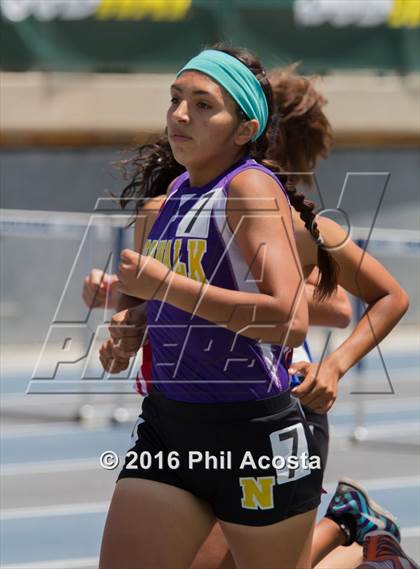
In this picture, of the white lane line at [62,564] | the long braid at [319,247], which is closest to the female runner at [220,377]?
the long braid at [319,247]

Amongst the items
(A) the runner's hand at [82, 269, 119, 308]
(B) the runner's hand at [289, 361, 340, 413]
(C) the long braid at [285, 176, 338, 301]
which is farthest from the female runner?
(A) the runner's hand at [82, 269, 119, 308]

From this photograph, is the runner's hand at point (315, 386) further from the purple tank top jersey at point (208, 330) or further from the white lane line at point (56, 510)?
the white lane line at point (56, 510)

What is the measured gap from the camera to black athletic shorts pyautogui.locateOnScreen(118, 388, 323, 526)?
3.11 m

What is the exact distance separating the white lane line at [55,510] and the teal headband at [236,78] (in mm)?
3420

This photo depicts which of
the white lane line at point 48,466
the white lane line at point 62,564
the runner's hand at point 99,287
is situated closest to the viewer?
the runner's hand at point 99,287

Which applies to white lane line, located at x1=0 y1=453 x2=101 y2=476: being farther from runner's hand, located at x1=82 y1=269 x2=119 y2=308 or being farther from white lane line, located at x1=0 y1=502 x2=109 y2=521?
runner's hand, located at x1=82 y1=269 x2=119 y2=308

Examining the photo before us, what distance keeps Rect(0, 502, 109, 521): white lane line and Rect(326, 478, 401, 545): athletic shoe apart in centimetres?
189

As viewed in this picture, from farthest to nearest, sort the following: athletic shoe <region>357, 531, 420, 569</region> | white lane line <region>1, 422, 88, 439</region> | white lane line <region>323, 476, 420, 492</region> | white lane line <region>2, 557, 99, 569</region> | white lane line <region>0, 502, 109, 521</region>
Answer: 1. white lane line <region>1, 422, 88, 439</region>
2. white lane line <region>323, 476, 420, 492</region>
3. white lane line <region>0, 502, 109, 521</region>
4. white lane line <region>2, 557, 99, 569</region>
5. athletic shoe <region>357, 531, 420, 569</region>

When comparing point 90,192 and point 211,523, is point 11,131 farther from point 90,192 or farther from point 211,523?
point 211,523

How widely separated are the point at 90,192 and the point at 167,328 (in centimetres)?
976

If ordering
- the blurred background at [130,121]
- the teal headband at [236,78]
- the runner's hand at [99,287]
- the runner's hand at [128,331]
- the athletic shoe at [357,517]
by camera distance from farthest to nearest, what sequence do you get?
the blurred background at [130,121] < the athletic shoe at [357,517] < the runner's hand at [99,287] < the runner's hand at [128,331] < the teal headband at [236,78]

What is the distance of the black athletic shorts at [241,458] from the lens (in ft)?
10.2

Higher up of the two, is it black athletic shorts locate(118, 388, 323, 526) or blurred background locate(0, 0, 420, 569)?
blurred background locate(0, 0, 420, 569)

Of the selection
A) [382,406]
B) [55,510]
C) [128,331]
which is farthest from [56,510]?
[382,406]
